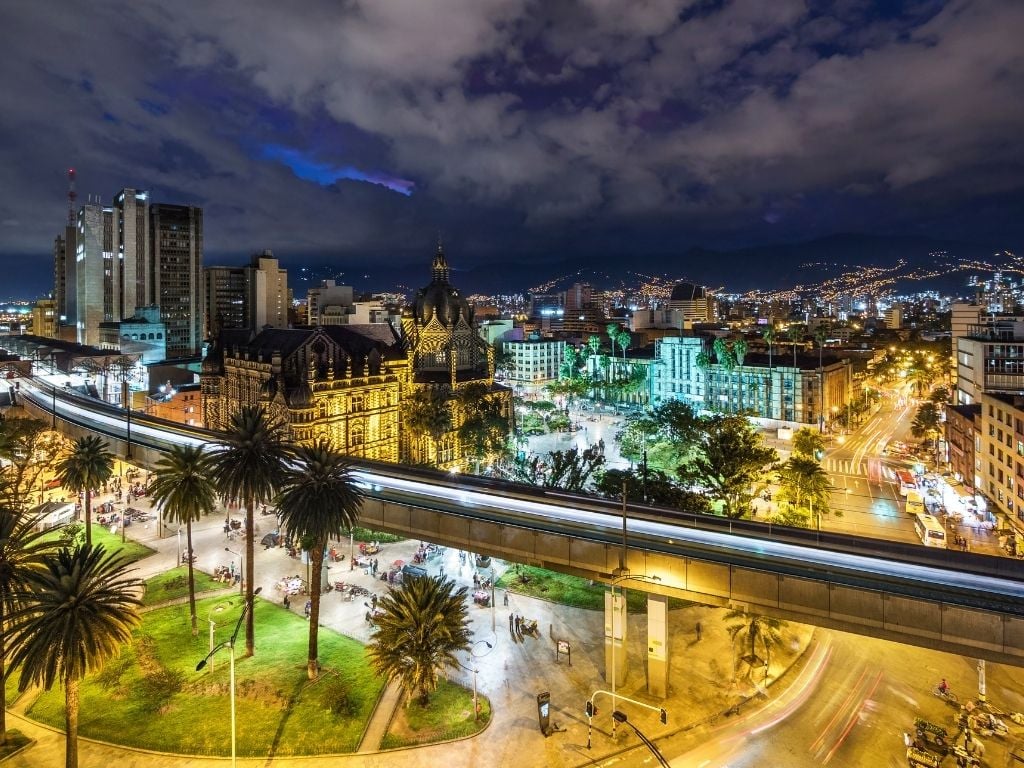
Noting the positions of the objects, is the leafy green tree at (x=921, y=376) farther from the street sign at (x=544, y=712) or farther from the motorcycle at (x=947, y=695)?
the street sign at (x=544, y=712)

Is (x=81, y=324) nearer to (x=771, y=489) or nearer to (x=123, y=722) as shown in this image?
(x=123, y=722)

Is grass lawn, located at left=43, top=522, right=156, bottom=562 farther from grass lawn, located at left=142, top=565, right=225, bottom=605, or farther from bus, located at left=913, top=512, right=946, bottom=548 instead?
bus, located at left=913, top=512, right=946, bottom=548

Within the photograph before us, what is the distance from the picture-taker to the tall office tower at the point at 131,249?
584 feet

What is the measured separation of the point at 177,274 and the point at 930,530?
672ft

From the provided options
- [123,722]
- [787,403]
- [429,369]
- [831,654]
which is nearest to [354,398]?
[429,369]

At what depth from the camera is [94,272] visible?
175 meters

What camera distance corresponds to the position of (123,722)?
36.0m

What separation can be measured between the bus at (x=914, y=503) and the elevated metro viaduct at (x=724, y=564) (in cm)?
4394

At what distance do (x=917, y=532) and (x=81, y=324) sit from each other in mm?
211399

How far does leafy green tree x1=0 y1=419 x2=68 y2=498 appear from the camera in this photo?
200ft

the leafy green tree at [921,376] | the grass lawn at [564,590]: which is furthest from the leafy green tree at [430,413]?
the leafy green tree at [921,376]

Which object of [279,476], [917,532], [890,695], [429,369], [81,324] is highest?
[81,324]

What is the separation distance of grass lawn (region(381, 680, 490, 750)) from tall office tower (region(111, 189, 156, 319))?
185558 mm

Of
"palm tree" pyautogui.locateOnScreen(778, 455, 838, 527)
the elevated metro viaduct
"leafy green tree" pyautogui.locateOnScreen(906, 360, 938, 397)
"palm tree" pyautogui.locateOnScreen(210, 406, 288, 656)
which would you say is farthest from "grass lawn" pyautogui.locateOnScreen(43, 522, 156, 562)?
"leafy green tree" pyautogui.locateOnScreen(906, 360, 938, 397)
